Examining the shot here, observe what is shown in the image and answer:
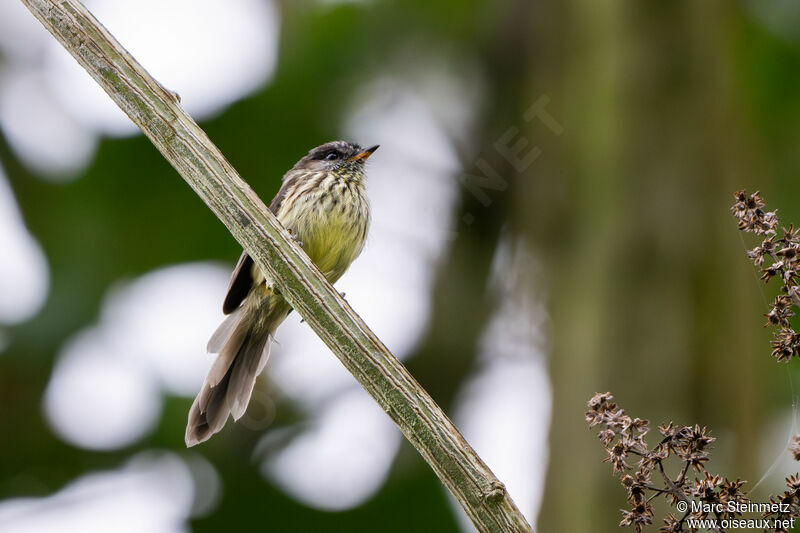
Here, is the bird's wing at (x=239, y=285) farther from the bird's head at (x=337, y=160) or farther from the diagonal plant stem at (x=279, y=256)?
the diagonal plant stem at (x=279, y=256)

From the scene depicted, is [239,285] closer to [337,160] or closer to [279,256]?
[337,160]

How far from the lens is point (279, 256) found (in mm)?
2051

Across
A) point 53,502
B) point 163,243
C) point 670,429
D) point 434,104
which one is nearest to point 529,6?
point 434,104

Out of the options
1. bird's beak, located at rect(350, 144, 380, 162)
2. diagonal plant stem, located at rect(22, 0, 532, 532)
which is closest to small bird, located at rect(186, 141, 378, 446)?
bird's beak, located at rect(350, 144, 380, 162)

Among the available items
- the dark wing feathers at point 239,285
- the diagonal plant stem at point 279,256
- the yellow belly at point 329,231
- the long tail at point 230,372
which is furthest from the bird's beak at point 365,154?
the diagonal plant stem at point 279,256

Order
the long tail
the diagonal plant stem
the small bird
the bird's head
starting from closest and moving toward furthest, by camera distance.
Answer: the diagonal plant stem, the long tail, the small bird, the bird's head

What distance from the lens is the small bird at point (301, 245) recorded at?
3.83 meters

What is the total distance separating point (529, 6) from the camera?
16.6 feet

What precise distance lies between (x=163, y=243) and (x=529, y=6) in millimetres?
2365

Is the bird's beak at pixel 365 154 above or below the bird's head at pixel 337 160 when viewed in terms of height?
below

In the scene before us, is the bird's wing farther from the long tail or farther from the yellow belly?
the yellow belly

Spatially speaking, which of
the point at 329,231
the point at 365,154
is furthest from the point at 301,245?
the point at 365,154

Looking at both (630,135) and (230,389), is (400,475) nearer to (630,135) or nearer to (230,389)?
(230,389)

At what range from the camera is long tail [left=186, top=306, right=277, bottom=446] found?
3.43 meters
